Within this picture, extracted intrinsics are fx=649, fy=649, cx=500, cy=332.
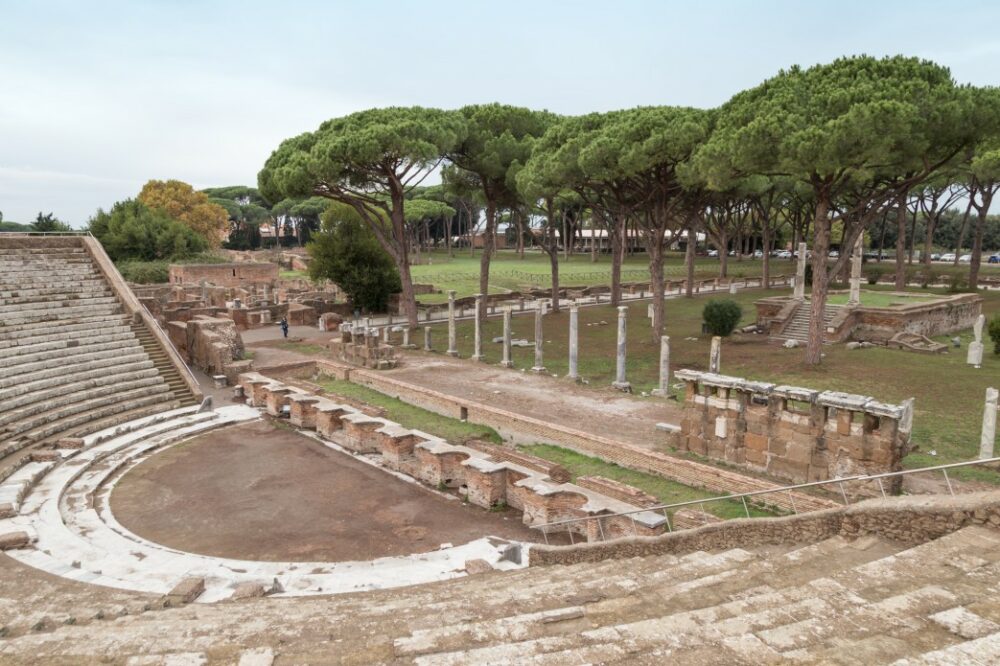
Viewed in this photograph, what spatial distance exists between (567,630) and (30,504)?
10965mm

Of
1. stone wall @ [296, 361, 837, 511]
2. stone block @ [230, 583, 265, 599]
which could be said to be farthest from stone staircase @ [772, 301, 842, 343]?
stone block @ [230, 583, 265, 599]

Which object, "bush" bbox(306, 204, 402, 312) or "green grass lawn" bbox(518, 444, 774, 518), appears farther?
"bush" bbox(306, 204, 402, 312)

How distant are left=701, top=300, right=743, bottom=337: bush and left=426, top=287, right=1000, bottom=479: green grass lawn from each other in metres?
0.52

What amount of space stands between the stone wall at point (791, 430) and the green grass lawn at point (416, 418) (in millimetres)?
4824

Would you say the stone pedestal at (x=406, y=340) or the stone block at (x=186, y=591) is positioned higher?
the stone pedestal at (x=406, y=340)

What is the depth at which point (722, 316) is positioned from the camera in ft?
89.0

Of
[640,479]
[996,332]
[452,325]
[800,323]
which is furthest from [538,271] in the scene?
[640,479]

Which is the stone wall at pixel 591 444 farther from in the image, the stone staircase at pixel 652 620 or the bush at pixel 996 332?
the bush at pixel 996 332

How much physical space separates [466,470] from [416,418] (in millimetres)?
5176

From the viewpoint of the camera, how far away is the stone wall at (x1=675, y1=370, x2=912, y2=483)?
431 inches

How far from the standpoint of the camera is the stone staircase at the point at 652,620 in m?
4.74

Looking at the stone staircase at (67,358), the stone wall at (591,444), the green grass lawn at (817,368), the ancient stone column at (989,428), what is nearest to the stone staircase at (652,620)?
the stone wall at (591,444)

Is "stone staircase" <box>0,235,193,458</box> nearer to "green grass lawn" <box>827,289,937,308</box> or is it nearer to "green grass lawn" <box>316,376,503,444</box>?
"green grass lawn" <box>316,376,503,444</box>

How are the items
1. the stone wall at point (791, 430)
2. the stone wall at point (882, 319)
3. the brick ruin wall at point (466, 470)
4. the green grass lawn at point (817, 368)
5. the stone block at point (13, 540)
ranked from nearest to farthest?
the stone block at point (13, 540) < the brick ruin wall at point (466, 470) < the stone wall at point (791, 430) < the green grass lawn at point (817, 368) < the stone wall at point (882, 319)
